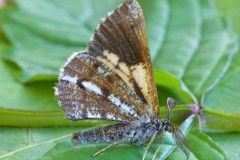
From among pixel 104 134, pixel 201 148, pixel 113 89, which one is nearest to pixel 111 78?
pixel 113 89

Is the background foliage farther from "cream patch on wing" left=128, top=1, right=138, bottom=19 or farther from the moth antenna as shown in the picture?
"cream patch on wing" left=128, top=1, right=138, bottom=19

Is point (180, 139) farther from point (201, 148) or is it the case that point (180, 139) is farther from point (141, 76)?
point (141, 76)

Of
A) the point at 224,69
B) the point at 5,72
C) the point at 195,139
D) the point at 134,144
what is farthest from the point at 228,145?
the point at 5,72

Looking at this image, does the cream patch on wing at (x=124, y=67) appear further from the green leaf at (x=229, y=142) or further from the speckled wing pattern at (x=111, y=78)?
the green leaf at (x=229, y=142)

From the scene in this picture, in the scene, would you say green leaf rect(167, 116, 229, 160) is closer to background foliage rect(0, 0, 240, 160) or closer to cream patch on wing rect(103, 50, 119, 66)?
background foliage rect(0, 0, 240, 160)

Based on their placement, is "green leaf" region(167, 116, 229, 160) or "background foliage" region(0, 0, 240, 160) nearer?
"green leaf" region(167, 116, 229, 160)

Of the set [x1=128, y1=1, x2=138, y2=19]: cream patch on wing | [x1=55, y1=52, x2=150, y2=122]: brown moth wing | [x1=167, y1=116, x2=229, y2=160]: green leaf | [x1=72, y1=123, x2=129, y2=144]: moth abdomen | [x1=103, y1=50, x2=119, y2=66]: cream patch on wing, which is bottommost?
[x1=167, y1=116, x2=229, y2=160]: green leaf

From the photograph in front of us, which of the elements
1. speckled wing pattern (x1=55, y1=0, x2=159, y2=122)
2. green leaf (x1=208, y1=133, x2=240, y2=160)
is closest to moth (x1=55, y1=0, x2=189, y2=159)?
speckled wing pattern (x1=55, y1=0, x2=159, y2=122)

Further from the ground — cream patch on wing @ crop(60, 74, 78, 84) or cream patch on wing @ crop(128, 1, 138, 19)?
cream patch on wing @ crop(128, 1, 138, 19)
